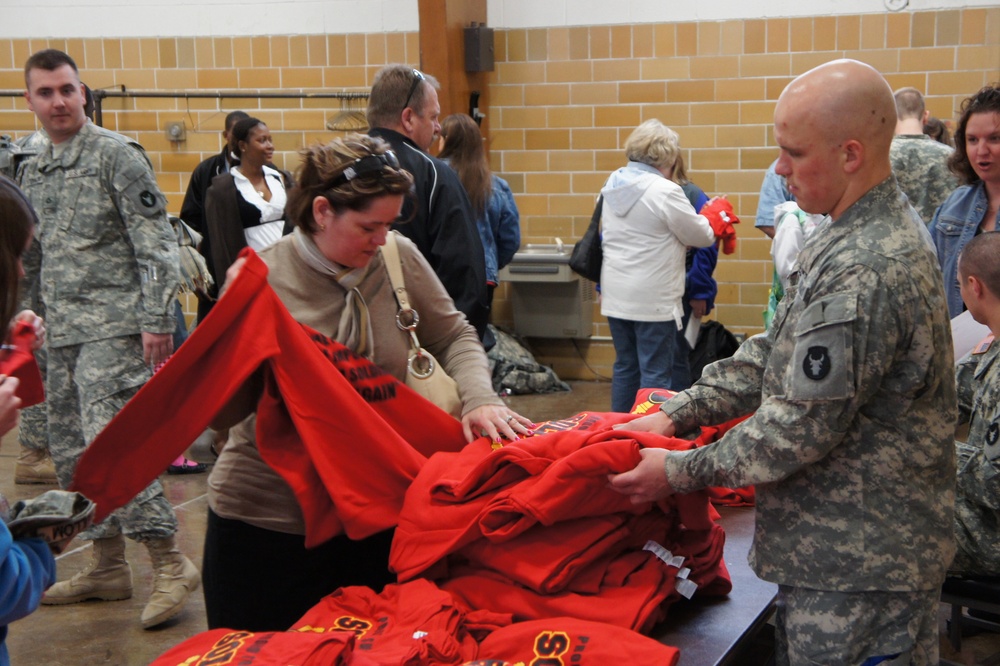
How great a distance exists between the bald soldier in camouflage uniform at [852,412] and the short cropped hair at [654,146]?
11.2 feet

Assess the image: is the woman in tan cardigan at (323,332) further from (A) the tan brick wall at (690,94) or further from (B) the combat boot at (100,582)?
(A) the tan brick wall at (690,94)

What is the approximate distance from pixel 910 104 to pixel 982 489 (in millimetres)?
2602

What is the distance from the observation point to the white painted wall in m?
7.30

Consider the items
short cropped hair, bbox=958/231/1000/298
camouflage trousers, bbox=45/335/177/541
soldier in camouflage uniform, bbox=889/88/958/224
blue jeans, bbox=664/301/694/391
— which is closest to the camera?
short cropped hair, bbox=958/231/1000/298

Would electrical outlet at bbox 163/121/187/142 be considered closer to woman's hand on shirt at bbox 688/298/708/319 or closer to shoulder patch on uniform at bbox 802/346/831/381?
woman's hand on shirt at bbox 688/298/708/319

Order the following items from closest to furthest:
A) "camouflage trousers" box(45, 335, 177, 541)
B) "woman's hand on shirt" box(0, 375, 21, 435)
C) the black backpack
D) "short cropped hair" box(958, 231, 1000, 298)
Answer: "woman's hand on shirt" box(0, 375, 21, 435) → "short cropped hair" box(958, 231, 1000, 298) → "camouflage trousers" box(45, 335, 177, 541) → the black backpack

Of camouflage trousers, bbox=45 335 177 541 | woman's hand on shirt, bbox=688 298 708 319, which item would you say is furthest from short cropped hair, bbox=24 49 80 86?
woman's hand on shirt, bbox=688 298 708 319

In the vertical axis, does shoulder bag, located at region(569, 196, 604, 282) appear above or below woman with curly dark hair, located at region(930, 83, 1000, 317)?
below

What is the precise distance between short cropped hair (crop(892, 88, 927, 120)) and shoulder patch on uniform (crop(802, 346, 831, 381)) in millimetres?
3347

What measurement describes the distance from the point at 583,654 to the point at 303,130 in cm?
651

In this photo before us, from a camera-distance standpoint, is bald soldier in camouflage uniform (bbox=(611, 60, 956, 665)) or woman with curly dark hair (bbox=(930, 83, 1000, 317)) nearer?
bald soldier in camouflage uniform (bbox=(611, 60, 956, 665))

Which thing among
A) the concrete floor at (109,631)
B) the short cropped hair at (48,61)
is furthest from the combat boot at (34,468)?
the short cropped hair at (48,61)

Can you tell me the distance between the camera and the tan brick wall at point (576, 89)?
7094 millimetres

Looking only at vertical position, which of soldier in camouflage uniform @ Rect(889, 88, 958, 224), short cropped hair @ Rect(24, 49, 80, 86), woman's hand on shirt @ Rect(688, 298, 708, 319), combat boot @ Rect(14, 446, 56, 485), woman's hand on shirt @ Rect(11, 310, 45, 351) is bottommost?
combat boot @ Rect(14, 446, 56, 485)
